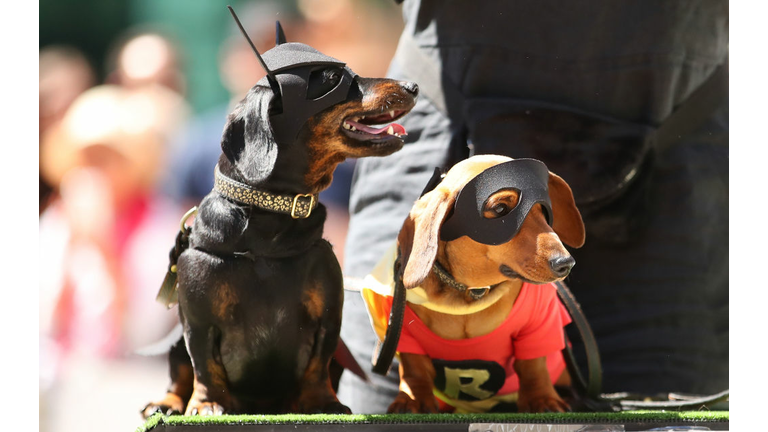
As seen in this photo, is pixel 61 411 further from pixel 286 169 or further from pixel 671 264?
pixel 671 264

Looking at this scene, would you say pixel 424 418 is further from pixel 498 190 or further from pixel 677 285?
pixel 677 285

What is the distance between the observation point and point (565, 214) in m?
1.32

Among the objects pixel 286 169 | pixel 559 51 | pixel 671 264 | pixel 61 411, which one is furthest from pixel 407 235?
pixel 61 411

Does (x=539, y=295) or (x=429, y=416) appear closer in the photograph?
(x=429, y=416)

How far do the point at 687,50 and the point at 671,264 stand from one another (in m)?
0.47

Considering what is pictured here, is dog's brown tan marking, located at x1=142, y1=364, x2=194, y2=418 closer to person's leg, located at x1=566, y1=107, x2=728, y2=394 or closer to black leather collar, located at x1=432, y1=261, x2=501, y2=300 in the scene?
black leather collar, located at x1=432, y1=261, x2=501, y2=300

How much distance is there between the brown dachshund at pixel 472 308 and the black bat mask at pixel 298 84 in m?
0.25

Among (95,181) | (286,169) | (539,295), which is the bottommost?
(95,181)

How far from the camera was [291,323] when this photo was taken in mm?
1242

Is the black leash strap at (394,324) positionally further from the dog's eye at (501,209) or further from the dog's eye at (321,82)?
the dog's eye at (321,82)

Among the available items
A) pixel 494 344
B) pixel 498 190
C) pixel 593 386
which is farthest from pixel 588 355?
pixel 498 190

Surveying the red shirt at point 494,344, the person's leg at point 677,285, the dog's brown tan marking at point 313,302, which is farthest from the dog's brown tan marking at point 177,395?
the person's leg at point 677,285

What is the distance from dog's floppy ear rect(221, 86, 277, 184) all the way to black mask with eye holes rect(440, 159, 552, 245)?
32cm

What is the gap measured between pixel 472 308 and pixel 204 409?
0.48 meters
